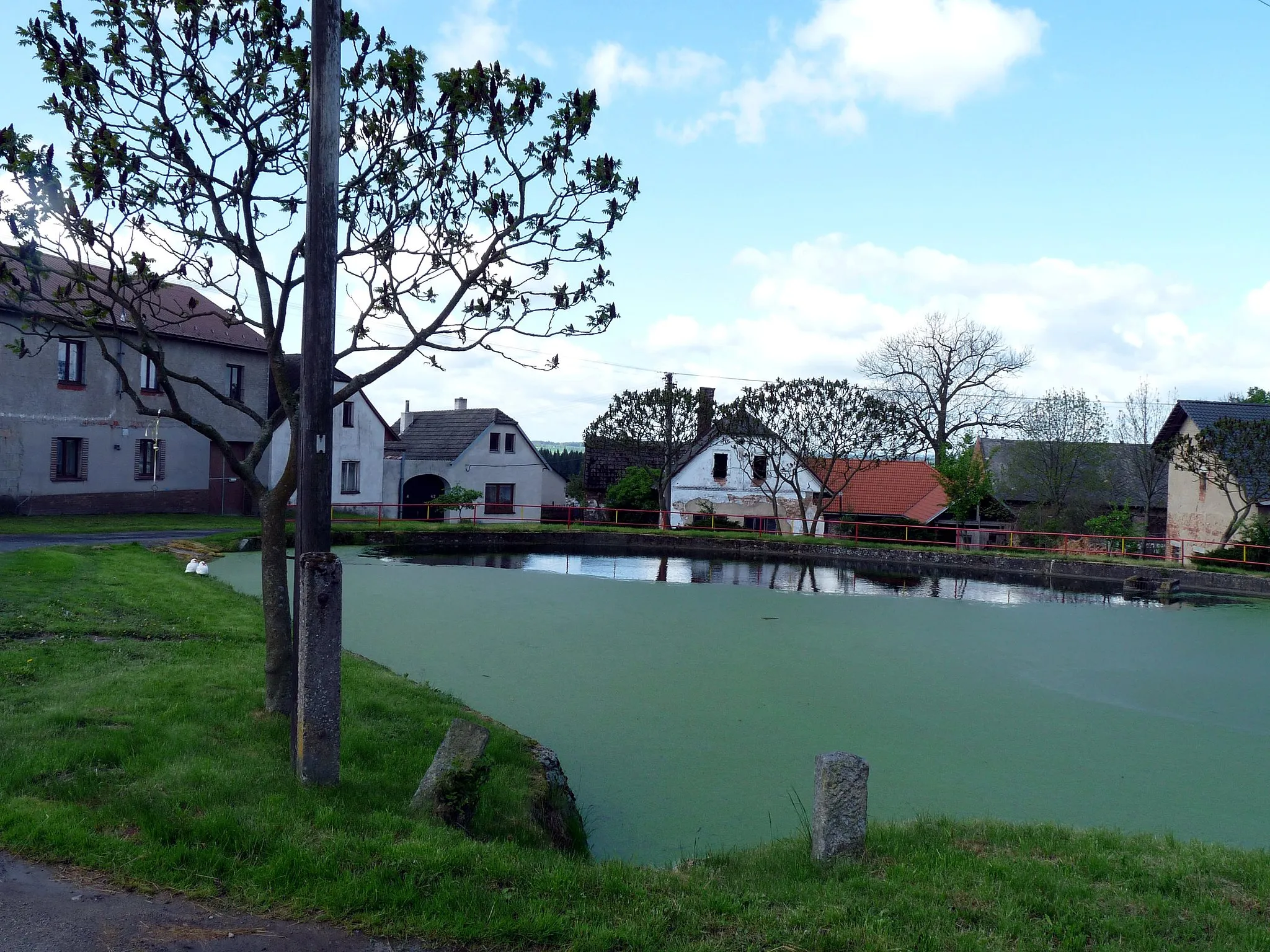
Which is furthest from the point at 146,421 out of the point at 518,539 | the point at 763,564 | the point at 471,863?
the point at 471,863

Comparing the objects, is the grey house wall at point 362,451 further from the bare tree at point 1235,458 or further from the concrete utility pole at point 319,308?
the concrete utility pole at point 319,308

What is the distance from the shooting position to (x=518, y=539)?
Answer: 86.5 ft

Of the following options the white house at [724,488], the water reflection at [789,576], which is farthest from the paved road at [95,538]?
the white house at [724,488]

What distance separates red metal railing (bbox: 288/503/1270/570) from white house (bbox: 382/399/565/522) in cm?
64

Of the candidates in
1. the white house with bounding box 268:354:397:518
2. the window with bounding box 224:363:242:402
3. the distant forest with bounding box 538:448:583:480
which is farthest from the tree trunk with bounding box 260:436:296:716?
the distant forest with bounding box 538:448:583:480

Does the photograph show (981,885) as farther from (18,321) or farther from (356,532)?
(18,321)

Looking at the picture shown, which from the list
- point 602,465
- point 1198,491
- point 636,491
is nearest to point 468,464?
point 636,491

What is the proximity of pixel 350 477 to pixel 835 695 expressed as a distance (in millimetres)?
25648

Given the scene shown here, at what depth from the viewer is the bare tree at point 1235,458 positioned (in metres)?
24.6

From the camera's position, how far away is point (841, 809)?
4.34 meters

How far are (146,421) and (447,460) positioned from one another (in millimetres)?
12101

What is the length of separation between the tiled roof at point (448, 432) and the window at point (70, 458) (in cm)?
1350

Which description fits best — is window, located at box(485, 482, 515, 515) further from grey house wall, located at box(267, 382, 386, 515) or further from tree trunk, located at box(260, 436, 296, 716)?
tree trunk, located at box(260, 436, 296, 716)

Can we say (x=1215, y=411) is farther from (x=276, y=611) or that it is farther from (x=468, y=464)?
(x=276, y=611)
